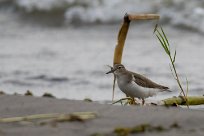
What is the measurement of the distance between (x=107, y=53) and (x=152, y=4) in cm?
371

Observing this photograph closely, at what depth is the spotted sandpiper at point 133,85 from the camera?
668 centimetres

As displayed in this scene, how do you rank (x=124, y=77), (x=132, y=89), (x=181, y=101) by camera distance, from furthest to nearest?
(x=124, y=77), (x=132, y=89), (x=181, y=101)

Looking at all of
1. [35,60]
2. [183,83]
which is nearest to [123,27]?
[183,83]

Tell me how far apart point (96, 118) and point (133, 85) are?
1989 mm

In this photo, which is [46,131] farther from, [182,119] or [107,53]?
[107,53]

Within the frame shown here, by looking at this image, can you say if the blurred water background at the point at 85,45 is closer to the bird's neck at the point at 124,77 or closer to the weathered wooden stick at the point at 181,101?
the bird's neck at the point at 124,77

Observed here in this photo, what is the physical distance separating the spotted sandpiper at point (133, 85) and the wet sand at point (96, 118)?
4.67ft

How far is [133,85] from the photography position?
22.0ft

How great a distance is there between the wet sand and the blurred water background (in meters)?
3.96

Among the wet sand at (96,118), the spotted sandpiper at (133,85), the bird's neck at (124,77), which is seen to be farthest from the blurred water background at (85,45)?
the wet sand at (96,118)

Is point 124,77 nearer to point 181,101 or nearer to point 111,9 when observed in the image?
point 181,101

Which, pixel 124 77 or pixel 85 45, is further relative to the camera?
pixel 85 45

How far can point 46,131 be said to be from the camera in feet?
14.6

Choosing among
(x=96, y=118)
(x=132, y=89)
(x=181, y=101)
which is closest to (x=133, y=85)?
(x=132, y=89)
